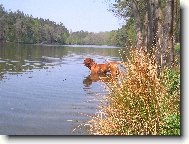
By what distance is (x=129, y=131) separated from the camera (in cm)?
435

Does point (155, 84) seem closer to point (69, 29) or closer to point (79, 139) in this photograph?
point (79, 139)

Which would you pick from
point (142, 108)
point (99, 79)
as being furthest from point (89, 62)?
point (142, 108)

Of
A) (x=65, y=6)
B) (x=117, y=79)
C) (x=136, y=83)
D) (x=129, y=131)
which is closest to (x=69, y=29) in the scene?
(x=65, y=6)

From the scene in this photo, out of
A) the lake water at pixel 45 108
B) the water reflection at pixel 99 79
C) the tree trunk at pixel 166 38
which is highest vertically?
the tree trunk at pixel 166 38

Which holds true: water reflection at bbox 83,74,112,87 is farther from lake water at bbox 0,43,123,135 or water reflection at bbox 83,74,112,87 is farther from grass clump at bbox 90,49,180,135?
grass clump at bbox 90,49,180,135

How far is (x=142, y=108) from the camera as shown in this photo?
4406mm

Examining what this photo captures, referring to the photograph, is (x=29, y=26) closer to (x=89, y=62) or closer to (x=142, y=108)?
(x=142, y=108)

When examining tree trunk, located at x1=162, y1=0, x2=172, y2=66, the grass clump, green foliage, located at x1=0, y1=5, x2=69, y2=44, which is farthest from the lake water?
green foliage, located at x1=0, y1=5, x2=69, y2=44

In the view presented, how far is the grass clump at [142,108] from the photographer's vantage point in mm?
4320

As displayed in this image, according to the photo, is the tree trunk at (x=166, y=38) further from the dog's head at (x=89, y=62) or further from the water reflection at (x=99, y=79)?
the dog's head at (x=89, y=62)

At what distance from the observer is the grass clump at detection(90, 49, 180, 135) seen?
432 cm

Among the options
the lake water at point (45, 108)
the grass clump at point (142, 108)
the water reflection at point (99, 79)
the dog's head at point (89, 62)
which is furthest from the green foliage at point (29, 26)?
the dog's head at point (89, 62)

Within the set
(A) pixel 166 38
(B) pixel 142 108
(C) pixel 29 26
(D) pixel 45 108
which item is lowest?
(D) pixel 45 108

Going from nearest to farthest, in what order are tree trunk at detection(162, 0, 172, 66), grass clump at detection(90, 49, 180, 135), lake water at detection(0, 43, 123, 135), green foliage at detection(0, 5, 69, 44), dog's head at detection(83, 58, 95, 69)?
grass clump at detection(90, 49, 180, 135) → lake water at detection(0, 43, 123, 135) → green foliage at detection(0, 5, 69, 44) → tree trunk at detection(162, 0, 172, 66) → dog's head at detection(83, 58, 95, 69)
